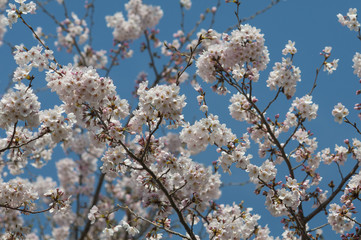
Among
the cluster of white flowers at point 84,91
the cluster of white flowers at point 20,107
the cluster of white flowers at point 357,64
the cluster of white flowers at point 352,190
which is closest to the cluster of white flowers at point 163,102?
the cluster of white flowers at point 84,91

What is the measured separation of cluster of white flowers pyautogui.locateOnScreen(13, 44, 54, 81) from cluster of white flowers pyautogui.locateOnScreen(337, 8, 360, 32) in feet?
15.0

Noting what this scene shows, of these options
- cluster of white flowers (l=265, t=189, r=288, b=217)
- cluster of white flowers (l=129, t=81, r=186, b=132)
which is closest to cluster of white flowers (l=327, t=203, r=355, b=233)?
cluster of white flowers (l=265, t=189, r=288, b=217)

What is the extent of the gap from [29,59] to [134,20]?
23.7ft

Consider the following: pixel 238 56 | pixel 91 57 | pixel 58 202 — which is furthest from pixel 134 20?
pixel 58 202

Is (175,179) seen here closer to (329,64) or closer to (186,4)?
(329,64)

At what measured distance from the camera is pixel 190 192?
5410 mm

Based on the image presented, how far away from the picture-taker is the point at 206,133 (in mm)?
4312

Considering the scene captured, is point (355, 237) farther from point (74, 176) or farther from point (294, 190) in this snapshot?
point (74, 176)

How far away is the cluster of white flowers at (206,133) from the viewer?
4.29m

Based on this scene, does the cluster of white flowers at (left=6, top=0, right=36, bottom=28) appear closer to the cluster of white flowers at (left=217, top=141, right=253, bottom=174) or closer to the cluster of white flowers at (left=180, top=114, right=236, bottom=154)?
the cluster of white flowers at (left=180, top=114, right=236, bottom=154)

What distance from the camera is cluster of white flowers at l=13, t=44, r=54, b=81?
13.7 feet

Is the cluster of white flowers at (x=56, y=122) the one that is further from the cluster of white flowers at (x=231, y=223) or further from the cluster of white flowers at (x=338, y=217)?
the cluster of white flowers at (x=338, y=217)

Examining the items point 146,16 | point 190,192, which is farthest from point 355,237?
point 146,16

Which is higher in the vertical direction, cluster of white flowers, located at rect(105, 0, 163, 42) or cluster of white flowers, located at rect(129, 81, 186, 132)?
cluster of white flowers, located at rect(105, 0, 163, 42)
